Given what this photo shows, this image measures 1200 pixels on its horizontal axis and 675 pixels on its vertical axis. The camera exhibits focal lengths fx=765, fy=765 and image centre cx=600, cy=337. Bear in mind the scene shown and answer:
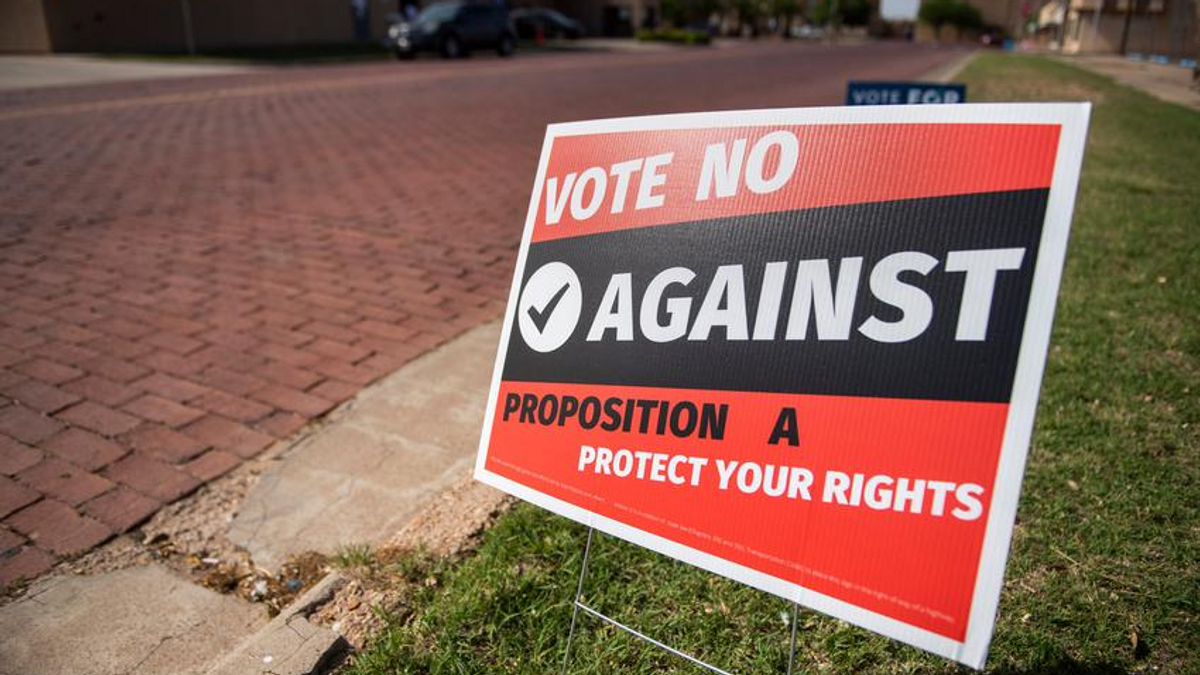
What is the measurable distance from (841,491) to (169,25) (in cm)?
3106

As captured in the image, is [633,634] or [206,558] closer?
[633,634]

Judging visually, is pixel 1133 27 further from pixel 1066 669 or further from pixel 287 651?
pixel 287 651

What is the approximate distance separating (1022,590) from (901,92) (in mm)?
3895

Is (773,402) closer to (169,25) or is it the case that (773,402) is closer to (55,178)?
(55,178)

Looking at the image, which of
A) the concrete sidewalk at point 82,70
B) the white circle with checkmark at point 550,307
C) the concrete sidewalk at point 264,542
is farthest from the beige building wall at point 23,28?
the white circle with checkmark at point 550,307

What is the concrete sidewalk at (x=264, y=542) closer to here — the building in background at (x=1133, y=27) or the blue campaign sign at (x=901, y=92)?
the blue campaign sign at (x=901, y=92)

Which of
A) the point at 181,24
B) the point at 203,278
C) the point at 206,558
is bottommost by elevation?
the point at 206,558

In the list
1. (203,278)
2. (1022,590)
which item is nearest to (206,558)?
(1022,590)

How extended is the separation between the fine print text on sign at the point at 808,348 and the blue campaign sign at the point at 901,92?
3916 millimetres

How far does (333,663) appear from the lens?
6.52 ft

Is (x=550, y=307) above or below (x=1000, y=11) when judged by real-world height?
below

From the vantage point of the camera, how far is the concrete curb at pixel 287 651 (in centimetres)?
192

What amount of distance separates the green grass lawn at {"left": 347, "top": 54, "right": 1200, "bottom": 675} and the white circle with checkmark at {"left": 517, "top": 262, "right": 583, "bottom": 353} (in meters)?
0.78

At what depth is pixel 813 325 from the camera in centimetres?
152
